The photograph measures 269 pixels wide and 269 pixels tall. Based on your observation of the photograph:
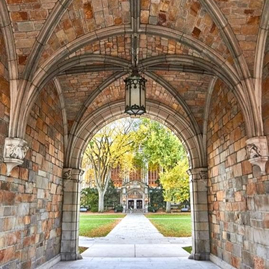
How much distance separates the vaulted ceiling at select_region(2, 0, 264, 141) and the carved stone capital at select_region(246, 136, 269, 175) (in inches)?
37.5

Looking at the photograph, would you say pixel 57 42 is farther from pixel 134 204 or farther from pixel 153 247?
pixel 134 204

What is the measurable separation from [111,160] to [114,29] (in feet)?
53.1

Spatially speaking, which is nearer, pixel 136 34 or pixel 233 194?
pixel 136 34

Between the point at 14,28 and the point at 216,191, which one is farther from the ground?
the point at 14,28

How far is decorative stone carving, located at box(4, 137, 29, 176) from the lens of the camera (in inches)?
138

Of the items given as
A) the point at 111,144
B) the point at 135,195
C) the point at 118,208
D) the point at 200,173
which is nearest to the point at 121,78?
the point at 200,173

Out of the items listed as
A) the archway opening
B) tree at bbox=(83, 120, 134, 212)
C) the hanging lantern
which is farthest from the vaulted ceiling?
tree at bbox=(83, 120, 134, 212)

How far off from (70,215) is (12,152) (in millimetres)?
2983

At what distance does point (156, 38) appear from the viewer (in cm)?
484

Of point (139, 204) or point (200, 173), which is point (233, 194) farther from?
point (139, 204)

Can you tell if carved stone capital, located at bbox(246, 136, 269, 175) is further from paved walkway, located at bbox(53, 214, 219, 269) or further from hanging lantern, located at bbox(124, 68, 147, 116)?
paved walkway, located at bbox(53, 214, 219, 269)

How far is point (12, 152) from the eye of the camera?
3543 millimetres

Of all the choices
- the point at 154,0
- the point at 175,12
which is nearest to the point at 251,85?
the point at 175,12

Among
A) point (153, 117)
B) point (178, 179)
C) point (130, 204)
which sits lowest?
point (130, 204)
